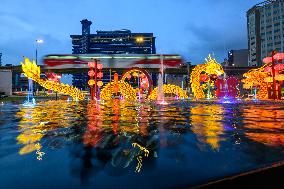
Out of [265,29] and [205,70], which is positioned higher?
[265,29]

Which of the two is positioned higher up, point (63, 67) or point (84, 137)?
point (63, 67)

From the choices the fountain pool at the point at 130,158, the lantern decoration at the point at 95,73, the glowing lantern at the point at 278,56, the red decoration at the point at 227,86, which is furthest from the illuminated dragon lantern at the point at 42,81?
the glowing lantern at the point at 278,56

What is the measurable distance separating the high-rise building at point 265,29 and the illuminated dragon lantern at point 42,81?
113872mm

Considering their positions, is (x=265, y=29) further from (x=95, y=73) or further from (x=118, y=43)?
(x=95, y=73)

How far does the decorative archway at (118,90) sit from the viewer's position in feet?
80.8

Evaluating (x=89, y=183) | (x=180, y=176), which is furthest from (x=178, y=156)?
(x=89, y=183)

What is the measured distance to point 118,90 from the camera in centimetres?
2481

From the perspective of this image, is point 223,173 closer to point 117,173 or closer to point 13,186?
point 117,173

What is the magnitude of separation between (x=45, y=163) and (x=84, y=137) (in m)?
1.85

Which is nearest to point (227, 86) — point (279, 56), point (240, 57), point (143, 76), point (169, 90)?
point (279, 56)

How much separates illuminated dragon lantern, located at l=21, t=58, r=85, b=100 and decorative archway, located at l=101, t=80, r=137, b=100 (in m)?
2.56

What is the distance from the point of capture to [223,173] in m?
2.93

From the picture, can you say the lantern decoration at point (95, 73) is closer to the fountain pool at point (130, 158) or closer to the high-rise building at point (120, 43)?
the fountain pool at point (130, 158)

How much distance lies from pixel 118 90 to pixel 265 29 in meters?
118
